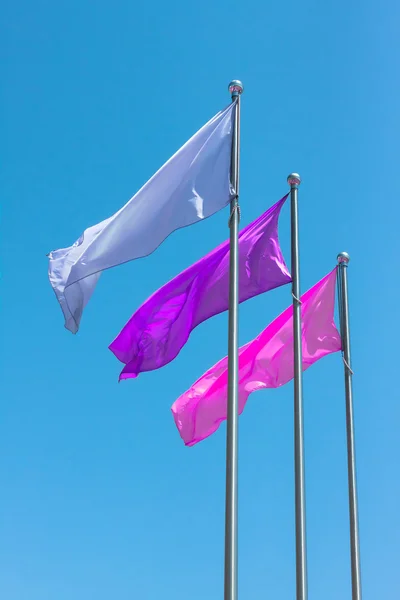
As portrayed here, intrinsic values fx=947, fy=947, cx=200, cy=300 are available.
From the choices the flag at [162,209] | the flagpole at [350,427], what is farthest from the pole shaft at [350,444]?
the flag at [162,209]

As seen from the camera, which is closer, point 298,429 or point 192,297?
point 298,429

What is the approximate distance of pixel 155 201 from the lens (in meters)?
16.9

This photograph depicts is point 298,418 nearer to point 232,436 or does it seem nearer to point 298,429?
point 298,429

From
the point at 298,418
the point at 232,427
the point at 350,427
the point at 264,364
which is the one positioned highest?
the point at 264,364

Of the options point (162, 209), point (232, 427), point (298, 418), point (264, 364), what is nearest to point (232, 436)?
point (232, 427)

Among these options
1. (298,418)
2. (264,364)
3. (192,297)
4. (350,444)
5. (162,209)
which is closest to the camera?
(162,209)

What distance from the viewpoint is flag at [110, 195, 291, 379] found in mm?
18328

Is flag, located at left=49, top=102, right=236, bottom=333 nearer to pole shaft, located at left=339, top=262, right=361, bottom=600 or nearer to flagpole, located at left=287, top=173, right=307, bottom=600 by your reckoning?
flagpole, located at left=287, top=173, right=307, bottom=600

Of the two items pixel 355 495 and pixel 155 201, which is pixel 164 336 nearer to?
pixel 155 201

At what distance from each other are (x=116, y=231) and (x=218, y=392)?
470 cm

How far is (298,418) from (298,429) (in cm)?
20

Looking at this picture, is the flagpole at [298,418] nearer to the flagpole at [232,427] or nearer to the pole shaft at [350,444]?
the pole shaft at [350,444]

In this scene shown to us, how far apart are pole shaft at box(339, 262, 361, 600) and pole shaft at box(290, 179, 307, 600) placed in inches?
88.6

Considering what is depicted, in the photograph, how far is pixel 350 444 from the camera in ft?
63.5
